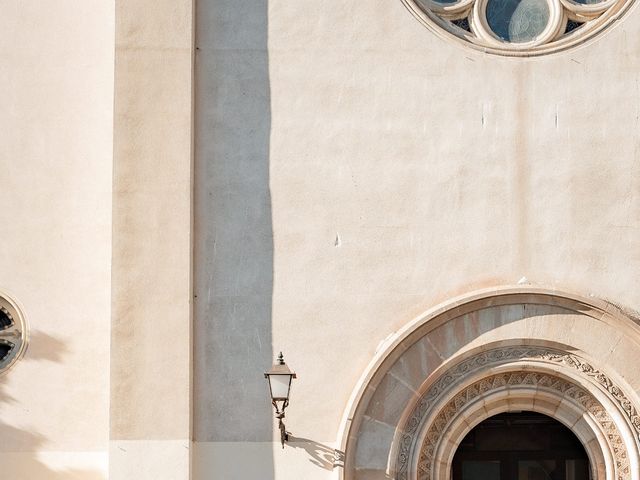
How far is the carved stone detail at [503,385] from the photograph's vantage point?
14.3 m

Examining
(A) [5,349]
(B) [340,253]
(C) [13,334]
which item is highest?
(B) [340,253]

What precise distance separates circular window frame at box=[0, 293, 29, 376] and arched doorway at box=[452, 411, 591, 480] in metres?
4.33

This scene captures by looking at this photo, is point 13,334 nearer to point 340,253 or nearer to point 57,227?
point 57,227

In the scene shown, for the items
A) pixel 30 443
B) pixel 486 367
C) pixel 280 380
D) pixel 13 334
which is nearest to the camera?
pixel 280 380

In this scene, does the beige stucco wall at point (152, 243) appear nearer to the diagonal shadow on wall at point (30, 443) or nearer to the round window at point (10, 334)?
the diagonal shadow on wall at point (30, 443)

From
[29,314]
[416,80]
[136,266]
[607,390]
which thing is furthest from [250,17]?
[607,390]

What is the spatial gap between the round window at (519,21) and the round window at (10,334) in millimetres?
4819

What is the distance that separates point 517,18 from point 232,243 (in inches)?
140

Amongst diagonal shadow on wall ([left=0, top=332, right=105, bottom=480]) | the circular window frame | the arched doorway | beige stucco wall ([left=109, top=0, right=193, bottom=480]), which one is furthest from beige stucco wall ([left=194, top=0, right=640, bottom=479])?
the circular window frame

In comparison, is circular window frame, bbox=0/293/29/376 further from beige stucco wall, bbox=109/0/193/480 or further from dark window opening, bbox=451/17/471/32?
dark window opening, bbox=451/17/471/32

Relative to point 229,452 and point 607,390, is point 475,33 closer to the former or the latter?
point 607,390

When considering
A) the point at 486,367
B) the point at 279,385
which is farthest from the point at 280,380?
the point at 486,367

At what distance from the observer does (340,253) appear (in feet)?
47.8

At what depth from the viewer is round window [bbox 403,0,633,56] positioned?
14898 millimetres
